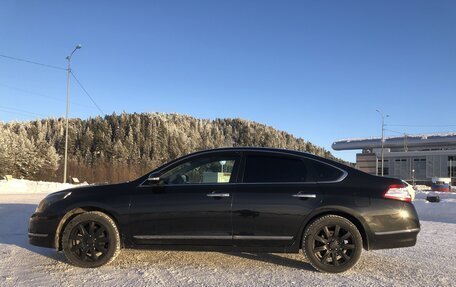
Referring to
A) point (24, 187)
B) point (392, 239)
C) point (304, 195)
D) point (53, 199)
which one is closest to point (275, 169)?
point (304, 195)

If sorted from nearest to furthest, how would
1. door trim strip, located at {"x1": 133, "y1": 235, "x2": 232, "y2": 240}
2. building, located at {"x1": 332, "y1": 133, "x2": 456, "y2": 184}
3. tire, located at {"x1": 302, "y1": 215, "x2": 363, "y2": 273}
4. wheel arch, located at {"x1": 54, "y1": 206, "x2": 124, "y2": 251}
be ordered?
1. tire, located at {"x1": 302, "y1": 215, "x2": 363, "y2": 273}
2. door trim strip, located at {"x1": 133, "y1": 235, "x2": 232, "y2": 240}
3. wheel arch, located at {"x1": 54, "y1": 206, "x2": 124, "y2": 251}
4. building, located at {"x1": 332, "y1": 133, "x2": 456, "y2": 184}

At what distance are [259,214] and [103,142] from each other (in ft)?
329

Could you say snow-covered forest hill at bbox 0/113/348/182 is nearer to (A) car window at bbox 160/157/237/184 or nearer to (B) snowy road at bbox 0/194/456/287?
(B) snowy road at bbox 0/194/456/287

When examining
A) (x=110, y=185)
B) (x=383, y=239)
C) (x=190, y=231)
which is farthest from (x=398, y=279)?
(x=110, y=185)

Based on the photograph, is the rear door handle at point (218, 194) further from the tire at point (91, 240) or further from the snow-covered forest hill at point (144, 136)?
the snow-covered forest hill at point (144, 136)

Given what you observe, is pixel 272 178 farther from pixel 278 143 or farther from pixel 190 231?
pixel 278 143

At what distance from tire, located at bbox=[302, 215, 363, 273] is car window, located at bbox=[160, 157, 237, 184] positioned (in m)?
1.33

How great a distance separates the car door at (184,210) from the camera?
→ 614 cm

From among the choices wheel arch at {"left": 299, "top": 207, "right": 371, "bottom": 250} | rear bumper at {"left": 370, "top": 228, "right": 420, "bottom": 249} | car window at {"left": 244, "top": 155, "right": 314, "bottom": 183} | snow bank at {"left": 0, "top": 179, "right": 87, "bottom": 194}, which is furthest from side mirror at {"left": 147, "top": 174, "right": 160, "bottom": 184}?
snow bank at {"left": 0, "top": 179, "right": 87, "bottom": 194}

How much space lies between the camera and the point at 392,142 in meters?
119

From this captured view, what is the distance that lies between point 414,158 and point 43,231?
337ft

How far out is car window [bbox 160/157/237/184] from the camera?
21.0 feet

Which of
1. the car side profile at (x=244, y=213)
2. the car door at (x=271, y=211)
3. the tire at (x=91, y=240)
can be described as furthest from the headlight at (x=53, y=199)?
the car door at (x=271, y=211)

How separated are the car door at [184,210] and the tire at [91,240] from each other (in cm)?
31
